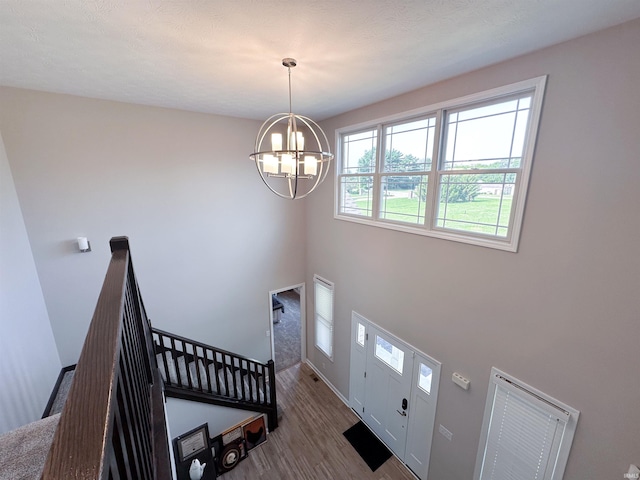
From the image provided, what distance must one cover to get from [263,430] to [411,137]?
16.9ft

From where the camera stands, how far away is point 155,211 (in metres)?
4.06

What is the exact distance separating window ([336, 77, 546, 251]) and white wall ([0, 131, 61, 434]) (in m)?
4.21

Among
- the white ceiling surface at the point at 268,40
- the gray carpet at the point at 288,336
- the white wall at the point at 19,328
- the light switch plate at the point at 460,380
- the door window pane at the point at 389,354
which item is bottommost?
the gray carpet at the point at 288,336

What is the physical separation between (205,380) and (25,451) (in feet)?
9.37

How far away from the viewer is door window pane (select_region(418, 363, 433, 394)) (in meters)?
3.54

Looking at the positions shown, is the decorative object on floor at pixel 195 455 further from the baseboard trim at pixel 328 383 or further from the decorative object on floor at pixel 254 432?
the baseboard trim at pixel 328 383

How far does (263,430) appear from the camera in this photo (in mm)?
4457

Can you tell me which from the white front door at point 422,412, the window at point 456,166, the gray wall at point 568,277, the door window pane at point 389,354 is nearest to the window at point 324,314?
the door window pane at point 389,354

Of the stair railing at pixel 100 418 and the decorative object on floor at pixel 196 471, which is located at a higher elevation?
the stair railing at pixel 100 418

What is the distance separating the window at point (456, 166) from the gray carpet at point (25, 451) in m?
3.61

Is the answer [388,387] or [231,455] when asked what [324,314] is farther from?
[231,455]

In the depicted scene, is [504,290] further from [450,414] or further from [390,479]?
[390,479]

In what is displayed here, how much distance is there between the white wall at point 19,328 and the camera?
2436mm

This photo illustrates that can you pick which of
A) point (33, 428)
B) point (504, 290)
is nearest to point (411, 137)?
point (504, 290)
